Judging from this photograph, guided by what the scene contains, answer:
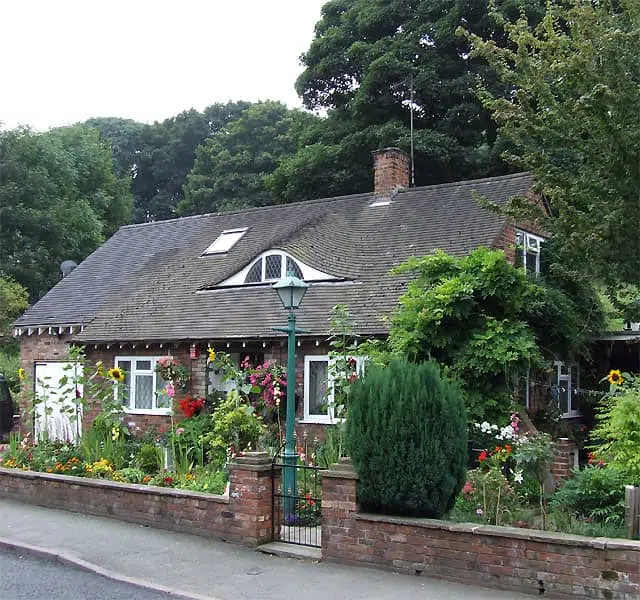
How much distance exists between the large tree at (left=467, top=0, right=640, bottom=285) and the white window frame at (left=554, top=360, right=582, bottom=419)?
5.72 metres

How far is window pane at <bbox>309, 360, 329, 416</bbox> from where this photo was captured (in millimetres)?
16250

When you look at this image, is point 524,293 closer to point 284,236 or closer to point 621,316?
point 621,316

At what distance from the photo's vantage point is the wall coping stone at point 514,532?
682cm

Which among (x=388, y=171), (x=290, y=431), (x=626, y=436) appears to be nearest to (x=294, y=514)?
(x=290, y=431)

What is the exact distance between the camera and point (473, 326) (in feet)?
41.0

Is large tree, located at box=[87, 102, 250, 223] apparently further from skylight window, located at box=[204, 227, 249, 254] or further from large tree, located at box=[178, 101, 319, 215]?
skylight window, located at box=[204, 227, 249, 254]

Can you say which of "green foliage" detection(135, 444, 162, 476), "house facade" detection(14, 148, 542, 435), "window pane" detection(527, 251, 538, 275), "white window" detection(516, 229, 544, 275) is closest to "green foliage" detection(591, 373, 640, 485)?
"house facade" detection(14, 148, 542, 435)

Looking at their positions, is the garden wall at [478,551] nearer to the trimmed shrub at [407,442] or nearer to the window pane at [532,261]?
the trimmed shrub at [407,442]

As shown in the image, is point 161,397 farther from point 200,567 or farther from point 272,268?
point 200,567

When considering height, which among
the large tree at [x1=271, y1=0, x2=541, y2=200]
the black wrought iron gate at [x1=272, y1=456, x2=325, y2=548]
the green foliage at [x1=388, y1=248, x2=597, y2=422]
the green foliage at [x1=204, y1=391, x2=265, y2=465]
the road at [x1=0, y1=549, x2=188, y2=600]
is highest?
the large tree at [x1=271, y1=0, x2=541, y2=200]

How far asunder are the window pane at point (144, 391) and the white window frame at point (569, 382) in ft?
31.6

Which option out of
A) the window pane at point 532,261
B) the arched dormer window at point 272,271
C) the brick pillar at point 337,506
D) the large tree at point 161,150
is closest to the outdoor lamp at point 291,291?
the brick pillar at point 337,506

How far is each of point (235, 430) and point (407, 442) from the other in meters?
4.58

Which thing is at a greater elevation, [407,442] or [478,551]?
[407,442]
